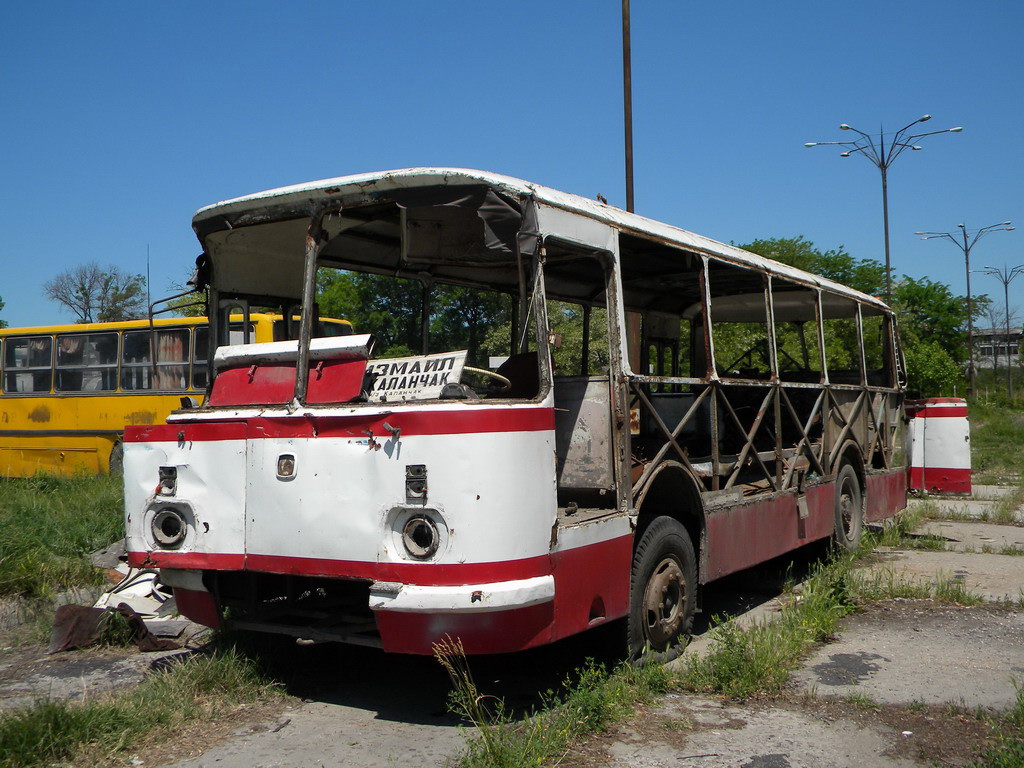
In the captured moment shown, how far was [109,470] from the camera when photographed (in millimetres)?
15305

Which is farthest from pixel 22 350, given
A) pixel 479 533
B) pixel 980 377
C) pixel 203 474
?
pixel 980 377

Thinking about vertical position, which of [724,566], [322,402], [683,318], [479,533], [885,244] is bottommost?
[724,566]

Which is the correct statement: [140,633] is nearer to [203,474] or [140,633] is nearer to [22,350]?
[203,474]

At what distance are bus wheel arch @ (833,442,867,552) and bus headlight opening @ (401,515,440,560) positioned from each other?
20.0 feet

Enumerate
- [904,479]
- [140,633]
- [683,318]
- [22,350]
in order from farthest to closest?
[22,350] → [904,479] → [683,318] → [140,633]

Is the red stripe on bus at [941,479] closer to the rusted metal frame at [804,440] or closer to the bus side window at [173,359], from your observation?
the rusted metal frame at [804,440]

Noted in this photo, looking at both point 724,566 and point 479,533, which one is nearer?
point 479,533

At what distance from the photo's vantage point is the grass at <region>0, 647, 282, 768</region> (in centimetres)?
411

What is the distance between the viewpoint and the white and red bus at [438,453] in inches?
169

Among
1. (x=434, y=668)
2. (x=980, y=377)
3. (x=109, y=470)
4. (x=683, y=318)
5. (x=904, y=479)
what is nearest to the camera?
(x=434, y=668)

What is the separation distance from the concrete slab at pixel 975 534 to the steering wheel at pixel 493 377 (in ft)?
23.4

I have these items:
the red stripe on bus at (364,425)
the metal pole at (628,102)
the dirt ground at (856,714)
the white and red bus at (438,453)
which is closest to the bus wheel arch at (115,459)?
the metal pole at (628,102)

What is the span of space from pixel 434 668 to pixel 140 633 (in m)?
2.04

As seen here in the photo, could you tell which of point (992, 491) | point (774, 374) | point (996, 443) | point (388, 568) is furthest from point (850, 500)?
point (996, 443)
